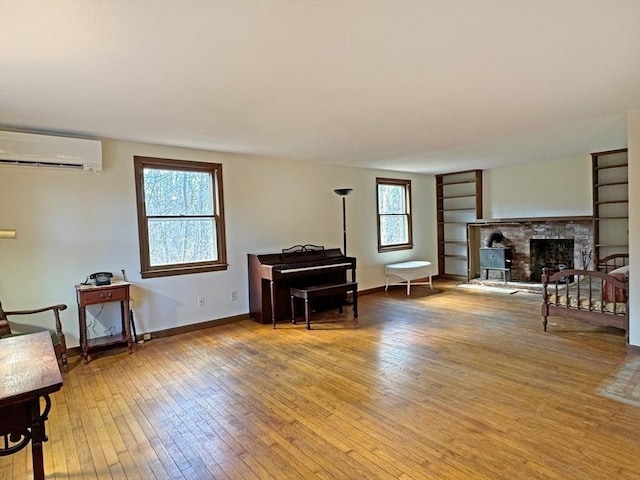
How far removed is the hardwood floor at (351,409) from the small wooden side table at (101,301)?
151 mm

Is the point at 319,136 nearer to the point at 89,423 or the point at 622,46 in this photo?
the point at 622,46

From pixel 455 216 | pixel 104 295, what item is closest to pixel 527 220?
pixel 455 216

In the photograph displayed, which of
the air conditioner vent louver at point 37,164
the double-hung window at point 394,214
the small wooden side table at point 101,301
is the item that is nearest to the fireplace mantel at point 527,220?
the double-hung window at point 394,214

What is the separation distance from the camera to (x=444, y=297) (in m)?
6.33

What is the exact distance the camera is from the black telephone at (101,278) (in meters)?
3.86

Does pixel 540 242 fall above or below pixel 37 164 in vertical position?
below

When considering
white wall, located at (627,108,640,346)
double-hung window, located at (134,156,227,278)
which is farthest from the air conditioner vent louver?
white wall, located at (627,108,640,346)

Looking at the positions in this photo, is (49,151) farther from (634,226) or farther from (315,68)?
(634,226)

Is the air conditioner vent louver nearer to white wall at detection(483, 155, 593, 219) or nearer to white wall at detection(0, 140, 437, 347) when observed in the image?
white wall at detection(0, 140, 437, 347)

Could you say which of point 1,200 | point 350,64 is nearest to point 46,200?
point 1,200

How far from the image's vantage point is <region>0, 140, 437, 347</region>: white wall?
3.71m

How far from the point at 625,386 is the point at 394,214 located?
15.8ft

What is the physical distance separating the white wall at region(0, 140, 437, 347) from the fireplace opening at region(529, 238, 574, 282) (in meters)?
3.32

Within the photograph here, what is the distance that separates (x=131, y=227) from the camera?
14.1 feet
